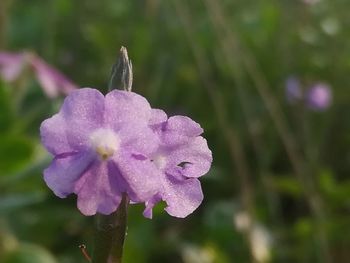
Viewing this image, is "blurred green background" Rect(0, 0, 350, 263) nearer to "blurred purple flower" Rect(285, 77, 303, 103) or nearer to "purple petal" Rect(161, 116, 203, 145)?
"blurred purple flower" Rect(285, 77, 303, 103)

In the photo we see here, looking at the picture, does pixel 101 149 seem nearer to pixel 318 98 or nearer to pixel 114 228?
pixel 114 228

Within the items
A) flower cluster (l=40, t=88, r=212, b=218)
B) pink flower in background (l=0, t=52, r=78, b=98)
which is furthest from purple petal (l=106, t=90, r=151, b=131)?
pink flower in background (l=0, t=52, r=78, b=98)

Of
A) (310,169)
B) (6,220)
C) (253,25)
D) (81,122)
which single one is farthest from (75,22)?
(81,122)

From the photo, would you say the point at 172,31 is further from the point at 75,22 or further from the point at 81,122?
the point at 81,122

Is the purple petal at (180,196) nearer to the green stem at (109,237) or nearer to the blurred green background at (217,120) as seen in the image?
the green stem at (109,237)

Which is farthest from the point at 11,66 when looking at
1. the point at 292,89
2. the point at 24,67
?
the point at 292,89

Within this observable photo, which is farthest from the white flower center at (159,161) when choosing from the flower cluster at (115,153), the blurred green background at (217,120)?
the blurred green background at (217,120)
